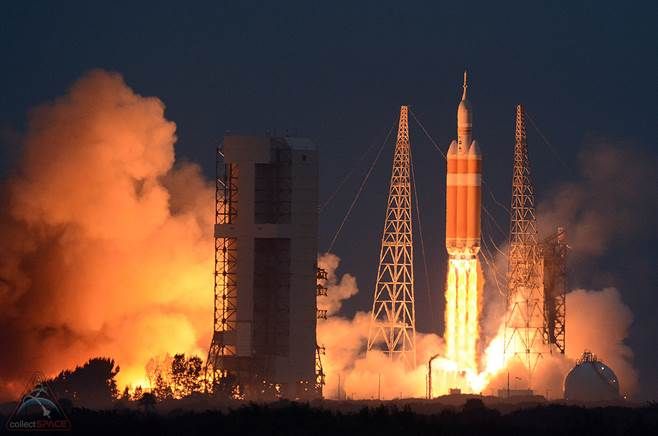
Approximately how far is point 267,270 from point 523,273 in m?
17.9

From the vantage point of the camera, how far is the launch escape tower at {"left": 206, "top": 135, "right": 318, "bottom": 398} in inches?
5276

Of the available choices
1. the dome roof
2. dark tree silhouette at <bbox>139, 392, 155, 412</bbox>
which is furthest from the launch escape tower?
the dome roof

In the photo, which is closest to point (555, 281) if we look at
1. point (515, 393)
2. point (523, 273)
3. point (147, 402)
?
point (523, 273)

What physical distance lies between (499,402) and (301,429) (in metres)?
19.6

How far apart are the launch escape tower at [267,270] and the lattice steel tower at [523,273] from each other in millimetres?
14484

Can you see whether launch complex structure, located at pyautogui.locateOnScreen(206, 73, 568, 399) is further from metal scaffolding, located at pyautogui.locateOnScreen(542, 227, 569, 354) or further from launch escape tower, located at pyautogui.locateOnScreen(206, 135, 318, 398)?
metal scaffolding, located at pyautogui.locateOnScreen(542, 227, 569, 354)

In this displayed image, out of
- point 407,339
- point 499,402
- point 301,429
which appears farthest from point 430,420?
point 407,339

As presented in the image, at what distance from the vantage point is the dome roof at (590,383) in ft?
448

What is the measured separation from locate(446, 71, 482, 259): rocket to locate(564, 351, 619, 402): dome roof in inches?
265

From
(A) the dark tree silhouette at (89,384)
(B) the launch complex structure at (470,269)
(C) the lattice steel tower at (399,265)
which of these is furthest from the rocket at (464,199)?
(A) the dark tree silhouette at (89,384)

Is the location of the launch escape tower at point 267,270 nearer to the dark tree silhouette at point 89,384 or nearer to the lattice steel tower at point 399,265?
the dark tree silhouette at point 89,384

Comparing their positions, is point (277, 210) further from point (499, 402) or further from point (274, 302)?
point (499, 402)

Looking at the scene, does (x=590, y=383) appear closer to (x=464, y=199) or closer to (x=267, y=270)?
(x=464, y=199)

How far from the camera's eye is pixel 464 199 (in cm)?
13938
